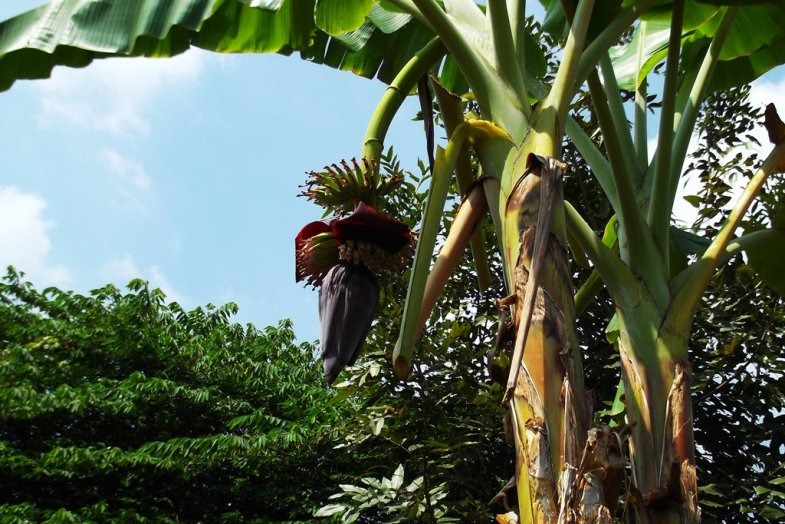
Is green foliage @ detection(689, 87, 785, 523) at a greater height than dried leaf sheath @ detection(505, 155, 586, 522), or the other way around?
green foliage @ detection(689, 87, 785, 523)

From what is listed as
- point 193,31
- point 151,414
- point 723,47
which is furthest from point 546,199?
point 151,414

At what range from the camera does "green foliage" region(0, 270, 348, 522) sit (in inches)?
271

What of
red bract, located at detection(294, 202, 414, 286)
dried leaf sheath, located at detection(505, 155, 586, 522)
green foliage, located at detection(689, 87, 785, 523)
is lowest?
dried leaf sheath, located at detection(505, 155, 586, 522)

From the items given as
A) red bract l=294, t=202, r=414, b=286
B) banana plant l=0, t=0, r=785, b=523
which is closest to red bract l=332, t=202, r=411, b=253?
red bract l=294, t=202, r=414, b=286

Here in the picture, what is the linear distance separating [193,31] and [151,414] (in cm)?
627

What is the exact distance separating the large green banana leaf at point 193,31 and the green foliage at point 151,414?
12.3 feet

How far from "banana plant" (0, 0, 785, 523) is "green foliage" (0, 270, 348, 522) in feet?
13.6

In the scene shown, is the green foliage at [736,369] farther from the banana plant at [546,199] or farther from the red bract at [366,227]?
the red bract at [366,227]

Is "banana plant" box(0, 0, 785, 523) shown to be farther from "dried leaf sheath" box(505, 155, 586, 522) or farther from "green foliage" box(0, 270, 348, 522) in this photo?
"green foliage" box(0, 270, 348, 522)

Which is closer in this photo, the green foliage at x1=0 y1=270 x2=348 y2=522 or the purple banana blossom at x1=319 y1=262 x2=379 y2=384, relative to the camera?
the purple banana blossom at x1=319 y1=262 x2=379 y2=384

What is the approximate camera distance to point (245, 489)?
7090mm

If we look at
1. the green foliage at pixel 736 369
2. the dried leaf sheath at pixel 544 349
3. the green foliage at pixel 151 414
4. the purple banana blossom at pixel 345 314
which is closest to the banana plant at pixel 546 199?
the dried leaf sheath at pixel 544 349

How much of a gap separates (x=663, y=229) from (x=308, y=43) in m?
1.23

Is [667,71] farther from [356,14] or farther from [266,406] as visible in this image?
[266,406]
